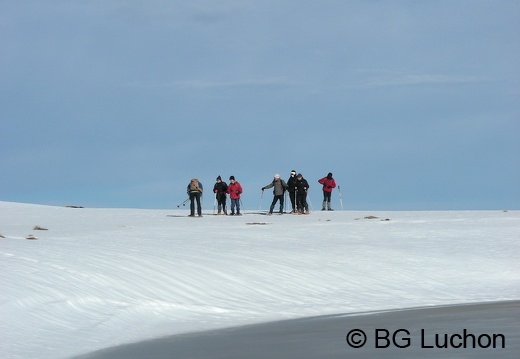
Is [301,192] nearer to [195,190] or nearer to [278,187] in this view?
[278,187]

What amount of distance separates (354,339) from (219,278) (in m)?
5.89

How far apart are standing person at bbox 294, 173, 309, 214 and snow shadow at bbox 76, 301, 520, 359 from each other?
972 inches

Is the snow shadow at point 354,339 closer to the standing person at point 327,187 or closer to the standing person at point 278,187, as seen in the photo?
the standing person at point 278,187

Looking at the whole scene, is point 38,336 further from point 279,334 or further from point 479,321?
point 479,321

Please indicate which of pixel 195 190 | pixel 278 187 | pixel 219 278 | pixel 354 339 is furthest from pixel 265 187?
pixel 354 339

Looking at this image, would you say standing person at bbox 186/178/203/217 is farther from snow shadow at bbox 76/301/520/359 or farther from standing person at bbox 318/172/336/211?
snow shadow at bbox 76/301/520/359

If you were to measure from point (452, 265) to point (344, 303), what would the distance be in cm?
507

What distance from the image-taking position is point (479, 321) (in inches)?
550

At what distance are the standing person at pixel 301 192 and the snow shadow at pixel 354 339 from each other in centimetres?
2469

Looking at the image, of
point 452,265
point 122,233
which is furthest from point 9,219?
point 452,265

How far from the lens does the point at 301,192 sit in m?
40.1

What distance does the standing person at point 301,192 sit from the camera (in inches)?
1566

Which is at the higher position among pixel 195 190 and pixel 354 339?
pixel 195 190

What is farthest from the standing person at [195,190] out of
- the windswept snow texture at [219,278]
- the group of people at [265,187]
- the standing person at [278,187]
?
the windswept snow texture at [219,278]
